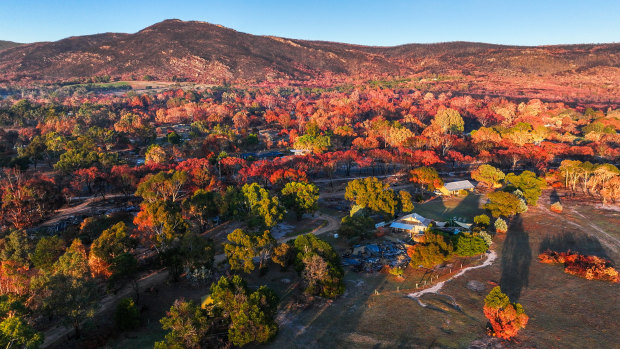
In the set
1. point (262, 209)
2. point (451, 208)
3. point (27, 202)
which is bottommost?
point (451, 208)

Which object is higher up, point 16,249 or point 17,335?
point 17,335

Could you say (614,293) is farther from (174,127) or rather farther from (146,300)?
(174,127)

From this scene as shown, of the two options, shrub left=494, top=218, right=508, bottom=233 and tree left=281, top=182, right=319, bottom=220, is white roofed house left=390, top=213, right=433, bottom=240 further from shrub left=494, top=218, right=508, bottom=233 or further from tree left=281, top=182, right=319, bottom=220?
tree left=281, top=182, right=319, bottom=220

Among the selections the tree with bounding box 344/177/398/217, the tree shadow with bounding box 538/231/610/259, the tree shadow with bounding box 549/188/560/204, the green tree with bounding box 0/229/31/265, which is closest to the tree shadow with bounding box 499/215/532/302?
the tree shadow with bounding box 538/231/610/259

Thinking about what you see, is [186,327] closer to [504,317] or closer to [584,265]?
[504,317]

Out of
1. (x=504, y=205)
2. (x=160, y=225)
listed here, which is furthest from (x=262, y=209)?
(x=504, y=205)

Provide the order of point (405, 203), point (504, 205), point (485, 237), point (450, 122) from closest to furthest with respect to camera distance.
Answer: point (485, 237) → point (405, 203) → point (504, 205) → point (450, 122)

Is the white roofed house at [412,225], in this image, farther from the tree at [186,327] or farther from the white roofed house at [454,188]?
the tree at [186,327]
